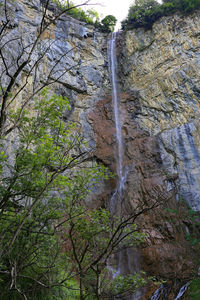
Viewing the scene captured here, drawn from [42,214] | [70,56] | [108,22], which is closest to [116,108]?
[70,56]

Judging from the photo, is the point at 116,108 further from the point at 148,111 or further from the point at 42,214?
the point at 42,214

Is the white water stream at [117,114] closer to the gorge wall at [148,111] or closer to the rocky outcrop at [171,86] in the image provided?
the gorge wall at [148,111]

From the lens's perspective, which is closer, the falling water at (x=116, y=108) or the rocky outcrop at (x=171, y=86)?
the rocky outcrop at (x=171, y=86)

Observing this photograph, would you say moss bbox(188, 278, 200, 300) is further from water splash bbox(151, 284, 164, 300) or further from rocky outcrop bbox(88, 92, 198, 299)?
water splash bbox(151, 284, 164, 300)

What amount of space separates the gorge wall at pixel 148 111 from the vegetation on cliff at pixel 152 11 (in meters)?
0.60

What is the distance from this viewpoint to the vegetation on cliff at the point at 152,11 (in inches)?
664

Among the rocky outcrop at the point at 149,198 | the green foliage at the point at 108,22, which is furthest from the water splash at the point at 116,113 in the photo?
the green foliage at the point at 108,22

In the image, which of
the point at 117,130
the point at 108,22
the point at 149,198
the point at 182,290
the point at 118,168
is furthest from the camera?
the point at 108,22

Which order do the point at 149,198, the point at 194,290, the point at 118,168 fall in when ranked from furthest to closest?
1. the point at 118,168
2. the point at 149,198
3. the point at 194,290

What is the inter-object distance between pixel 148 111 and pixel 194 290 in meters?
10.2

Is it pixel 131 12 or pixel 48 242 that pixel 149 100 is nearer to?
pixel 131 12

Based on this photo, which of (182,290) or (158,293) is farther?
(158,293)

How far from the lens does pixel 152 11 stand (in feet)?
60.7

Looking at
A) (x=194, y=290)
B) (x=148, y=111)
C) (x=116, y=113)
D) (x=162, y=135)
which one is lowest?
(x=194, y=290)
